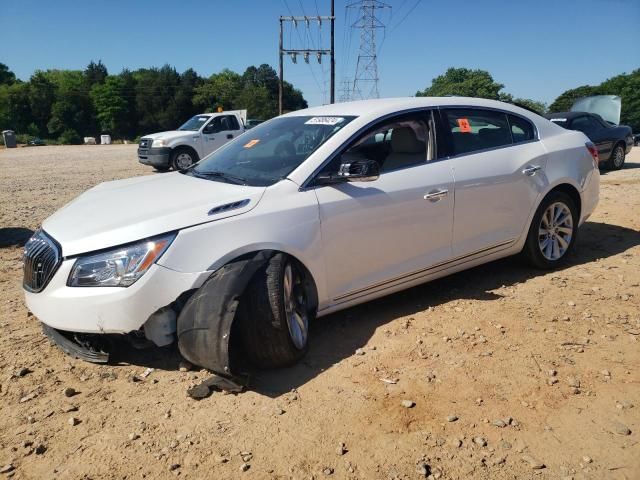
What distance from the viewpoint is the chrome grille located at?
318cm

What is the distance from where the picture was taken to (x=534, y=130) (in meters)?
4.91

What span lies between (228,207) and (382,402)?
1.50 m

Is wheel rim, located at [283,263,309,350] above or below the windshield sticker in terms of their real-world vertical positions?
below

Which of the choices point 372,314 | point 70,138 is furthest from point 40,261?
point 70,138

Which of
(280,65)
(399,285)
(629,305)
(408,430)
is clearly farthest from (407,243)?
(280,65)

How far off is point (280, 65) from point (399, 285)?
31.1 metres

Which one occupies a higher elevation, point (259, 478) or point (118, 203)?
point (118, 203)

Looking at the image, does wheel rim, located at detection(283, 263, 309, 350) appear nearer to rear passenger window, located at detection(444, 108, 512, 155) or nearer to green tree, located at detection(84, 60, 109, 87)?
rear passenger window, located at detection(444, 108, 512, 155)

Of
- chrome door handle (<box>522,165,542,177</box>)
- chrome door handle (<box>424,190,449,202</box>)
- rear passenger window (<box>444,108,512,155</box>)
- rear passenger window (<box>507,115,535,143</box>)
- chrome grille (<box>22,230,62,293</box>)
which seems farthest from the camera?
rear passenger window (<box>507,115,535,143</box>)

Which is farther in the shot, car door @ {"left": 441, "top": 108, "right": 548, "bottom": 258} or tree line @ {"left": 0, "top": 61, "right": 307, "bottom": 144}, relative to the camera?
tree line @ {"left": 0, "top": 61, "right": 307, "bottom": 144}

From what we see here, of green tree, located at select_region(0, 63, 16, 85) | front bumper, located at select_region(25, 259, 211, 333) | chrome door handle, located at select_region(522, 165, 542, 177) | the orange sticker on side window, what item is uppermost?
green tree, located at select_region(0, 63, 16, 85)

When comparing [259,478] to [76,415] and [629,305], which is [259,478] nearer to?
[76,415]

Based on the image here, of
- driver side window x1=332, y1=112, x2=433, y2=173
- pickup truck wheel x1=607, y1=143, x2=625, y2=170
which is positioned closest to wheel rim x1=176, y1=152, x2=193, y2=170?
pickup truck wheel x1=607, y1=143, x2=625, y2=170

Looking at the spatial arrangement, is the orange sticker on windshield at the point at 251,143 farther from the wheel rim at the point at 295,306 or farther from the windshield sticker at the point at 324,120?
the wheel rim at the point at 295,306
